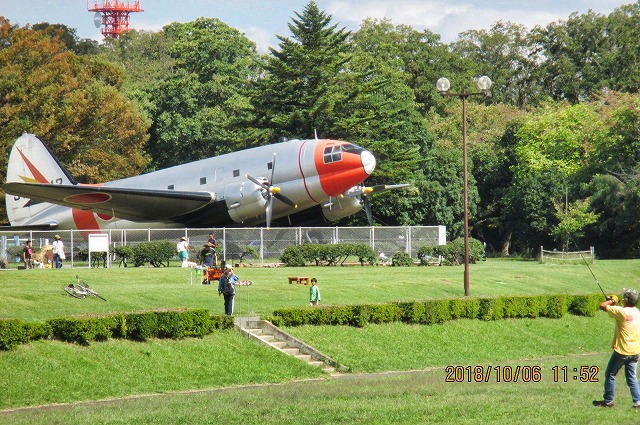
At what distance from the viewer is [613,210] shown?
2729 inches

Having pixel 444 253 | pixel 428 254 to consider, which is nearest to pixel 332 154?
pixel 428 254

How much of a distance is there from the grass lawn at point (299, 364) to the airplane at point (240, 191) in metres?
6.91

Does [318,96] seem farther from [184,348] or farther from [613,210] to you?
[184,348]

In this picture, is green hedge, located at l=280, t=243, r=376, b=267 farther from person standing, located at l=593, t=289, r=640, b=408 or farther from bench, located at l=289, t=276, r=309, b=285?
person standing, located at l=593, t=289, r=640, b=408

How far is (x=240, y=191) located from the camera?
168 ft

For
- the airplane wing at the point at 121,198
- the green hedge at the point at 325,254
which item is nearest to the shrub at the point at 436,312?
the green hedge at the point at 325,254

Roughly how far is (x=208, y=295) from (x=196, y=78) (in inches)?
2241

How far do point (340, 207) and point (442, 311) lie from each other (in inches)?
838

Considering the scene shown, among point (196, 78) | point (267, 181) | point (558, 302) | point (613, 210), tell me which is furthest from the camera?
point (196, 78)

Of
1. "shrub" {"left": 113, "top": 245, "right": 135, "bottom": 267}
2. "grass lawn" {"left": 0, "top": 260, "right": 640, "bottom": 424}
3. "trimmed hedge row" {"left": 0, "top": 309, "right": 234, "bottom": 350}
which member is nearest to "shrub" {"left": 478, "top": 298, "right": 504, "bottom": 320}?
"grass lawn" {"left": 0, "top": 260, "right": 640, "bottom": 424}

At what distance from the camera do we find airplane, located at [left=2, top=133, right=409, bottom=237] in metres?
50.7

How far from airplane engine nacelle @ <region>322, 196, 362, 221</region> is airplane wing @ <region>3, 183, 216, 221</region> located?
21.6ft

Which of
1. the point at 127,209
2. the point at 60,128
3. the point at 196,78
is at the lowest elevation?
the point at 127,209

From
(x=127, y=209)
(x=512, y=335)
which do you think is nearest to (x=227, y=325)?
(x=512, y=335)
